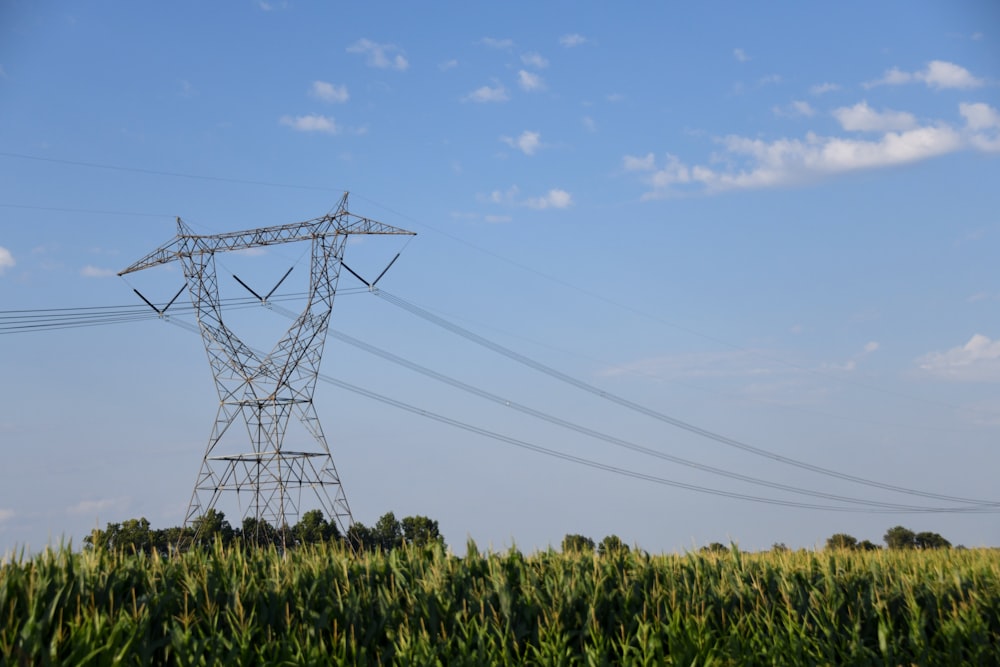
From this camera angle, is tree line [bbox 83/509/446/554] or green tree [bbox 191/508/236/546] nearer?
green tree [bbox 191/508/236/546]

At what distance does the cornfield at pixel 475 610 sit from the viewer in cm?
1396

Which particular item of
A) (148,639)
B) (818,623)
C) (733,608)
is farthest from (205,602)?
(818,623)

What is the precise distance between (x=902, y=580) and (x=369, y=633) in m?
12.9

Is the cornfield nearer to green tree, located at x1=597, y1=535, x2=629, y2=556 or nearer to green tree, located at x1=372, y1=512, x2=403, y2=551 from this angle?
green tree, located at x1=597, y1=535, x2=629, y2=556

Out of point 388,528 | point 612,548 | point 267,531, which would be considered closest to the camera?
point 612,548

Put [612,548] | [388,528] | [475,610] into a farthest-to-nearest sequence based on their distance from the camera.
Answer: [388,528] → [612,548] → [475,610]

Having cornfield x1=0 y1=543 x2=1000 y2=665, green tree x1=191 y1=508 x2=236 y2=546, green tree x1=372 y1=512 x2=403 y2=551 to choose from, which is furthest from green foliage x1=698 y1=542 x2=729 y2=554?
green tree x1=372 y1=512 x2=403 y2=551

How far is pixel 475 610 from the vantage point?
16.7 meters

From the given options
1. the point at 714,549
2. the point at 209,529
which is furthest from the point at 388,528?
the point at 714,549

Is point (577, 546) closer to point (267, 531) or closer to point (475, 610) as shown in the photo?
point (475, 610)

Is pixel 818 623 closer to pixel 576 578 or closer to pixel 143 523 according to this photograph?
pixel 576 578

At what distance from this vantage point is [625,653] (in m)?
16.2

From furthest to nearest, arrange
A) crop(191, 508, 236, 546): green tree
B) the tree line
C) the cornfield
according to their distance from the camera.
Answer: the tree line < crop(191, 508, 236, 546): green tree < the cornfield

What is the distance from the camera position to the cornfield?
45.8ft
